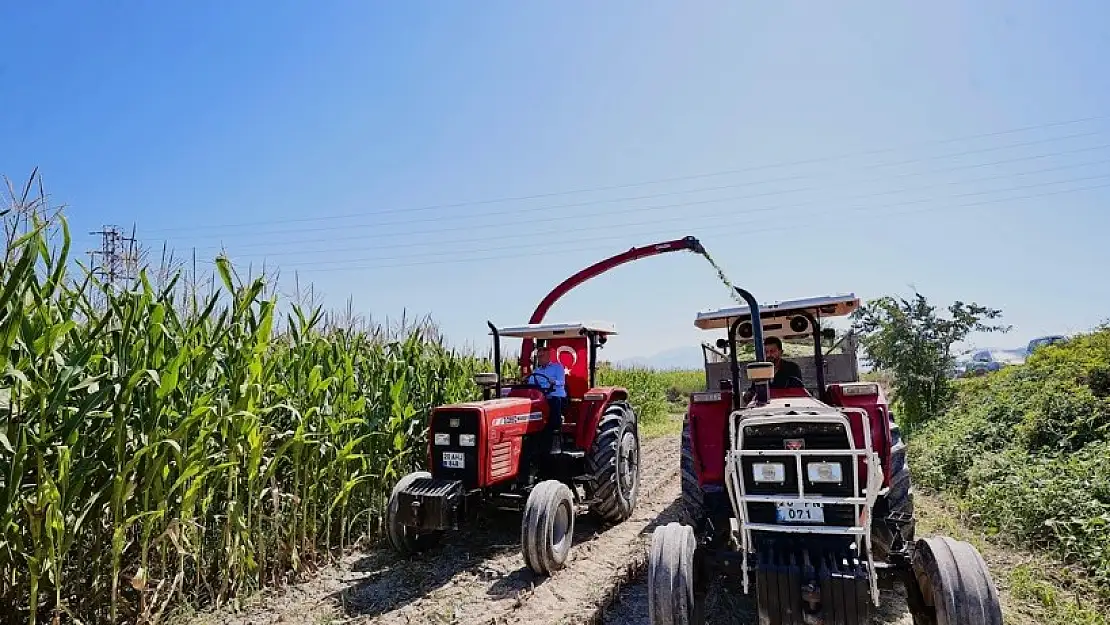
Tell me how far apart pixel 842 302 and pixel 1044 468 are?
3452 mm

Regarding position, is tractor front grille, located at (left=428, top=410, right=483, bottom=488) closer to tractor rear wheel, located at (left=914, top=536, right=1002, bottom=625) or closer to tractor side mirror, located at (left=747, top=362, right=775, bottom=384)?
tractor side mirror, located at (left=747, top=362, right=775, bottom=384)

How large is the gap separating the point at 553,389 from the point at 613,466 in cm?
91

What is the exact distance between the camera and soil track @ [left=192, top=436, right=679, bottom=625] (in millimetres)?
4262

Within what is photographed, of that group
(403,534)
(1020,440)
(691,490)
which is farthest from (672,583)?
(1020,440)

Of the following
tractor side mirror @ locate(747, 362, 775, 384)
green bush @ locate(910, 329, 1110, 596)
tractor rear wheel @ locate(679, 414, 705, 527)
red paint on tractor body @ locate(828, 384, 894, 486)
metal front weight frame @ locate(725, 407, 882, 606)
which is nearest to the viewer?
metal front weight frame @ locate(725, 407, 882, 606)

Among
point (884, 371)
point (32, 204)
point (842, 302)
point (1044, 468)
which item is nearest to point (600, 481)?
point (842, 302)

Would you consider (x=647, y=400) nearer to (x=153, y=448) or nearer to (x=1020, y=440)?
(x=1020, y=440)

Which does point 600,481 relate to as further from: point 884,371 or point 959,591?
point 884,371

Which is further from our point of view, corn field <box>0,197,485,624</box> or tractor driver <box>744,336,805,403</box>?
tractor driver <box>744,336,805,403</box>

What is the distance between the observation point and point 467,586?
4.80 m

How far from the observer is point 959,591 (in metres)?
2.87

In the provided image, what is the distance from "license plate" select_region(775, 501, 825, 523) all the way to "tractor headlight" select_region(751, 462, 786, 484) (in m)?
0.12

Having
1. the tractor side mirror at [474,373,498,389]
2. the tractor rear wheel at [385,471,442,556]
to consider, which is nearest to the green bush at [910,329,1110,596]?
the tractor side mirror at [474,373,498,389]

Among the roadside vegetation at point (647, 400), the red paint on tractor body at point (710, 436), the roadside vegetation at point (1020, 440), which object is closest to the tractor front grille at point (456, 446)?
the red paint on tractor body at point (710, 436)
